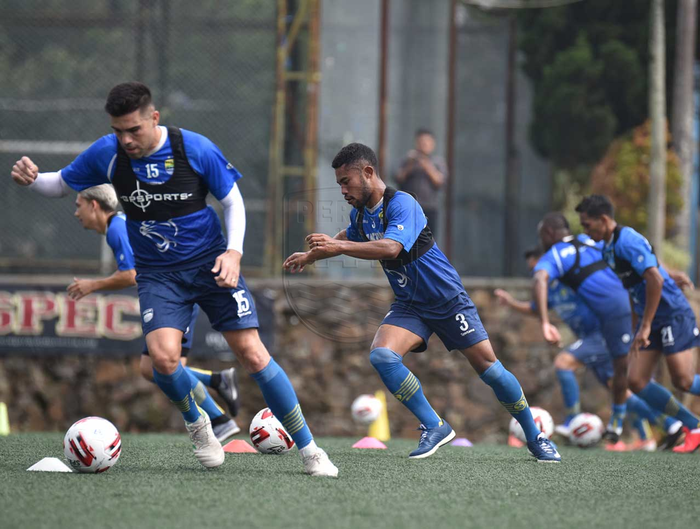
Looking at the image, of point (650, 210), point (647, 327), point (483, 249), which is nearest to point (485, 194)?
point (483, 249)

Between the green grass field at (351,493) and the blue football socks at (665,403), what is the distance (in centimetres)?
160

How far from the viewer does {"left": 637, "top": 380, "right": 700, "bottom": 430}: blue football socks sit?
8.45 meters

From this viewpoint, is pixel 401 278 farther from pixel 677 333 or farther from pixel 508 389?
pixel 677 333

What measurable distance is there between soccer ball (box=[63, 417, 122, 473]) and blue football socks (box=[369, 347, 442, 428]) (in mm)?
1729

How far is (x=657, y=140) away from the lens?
40.4ft

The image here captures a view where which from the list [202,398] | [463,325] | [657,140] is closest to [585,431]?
[463,325]

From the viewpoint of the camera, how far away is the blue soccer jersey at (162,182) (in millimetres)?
5465

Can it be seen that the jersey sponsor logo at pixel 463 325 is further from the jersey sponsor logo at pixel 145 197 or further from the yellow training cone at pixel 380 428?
the yellow training cone at pixel 380 428

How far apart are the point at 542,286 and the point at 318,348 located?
13.8 feet

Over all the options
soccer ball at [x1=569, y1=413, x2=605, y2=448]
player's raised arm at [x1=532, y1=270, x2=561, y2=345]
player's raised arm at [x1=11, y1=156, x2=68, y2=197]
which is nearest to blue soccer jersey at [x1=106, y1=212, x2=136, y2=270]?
player's raised arm at [x1=11, y1=156, x2=68, y2=197]

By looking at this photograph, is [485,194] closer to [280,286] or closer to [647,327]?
[280,286]

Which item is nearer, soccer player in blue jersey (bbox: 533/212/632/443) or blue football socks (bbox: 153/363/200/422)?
blue football socks (bbox: 153/363/200/422)

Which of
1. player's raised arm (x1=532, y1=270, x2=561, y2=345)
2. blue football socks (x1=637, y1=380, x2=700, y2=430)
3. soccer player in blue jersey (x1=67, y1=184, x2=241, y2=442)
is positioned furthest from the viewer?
blue football socks (x1=637, y1=380, x2=700, y2=430)

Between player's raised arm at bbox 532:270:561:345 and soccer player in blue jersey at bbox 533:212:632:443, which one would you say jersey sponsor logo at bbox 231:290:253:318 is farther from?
soccer player in blue jersey at bbox 533:212:632:443
